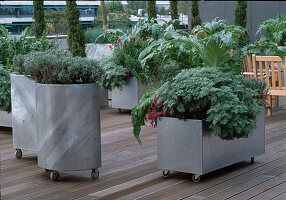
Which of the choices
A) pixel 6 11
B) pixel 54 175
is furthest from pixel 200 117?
pixel 6 11

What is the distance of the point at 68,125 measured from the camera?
407 centimetres

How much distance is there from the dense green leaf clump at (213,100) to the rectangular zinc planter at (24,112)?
128 centimetres

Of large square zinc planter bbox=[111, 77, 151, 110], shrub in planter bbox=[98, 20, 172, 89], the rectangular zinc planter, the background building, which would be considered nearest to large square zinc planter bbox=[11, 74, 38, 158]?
the rectangular zinc planter

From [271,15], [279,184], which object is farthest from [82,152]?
[271,15]

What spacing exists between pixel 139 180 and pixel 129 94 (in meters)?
3.74

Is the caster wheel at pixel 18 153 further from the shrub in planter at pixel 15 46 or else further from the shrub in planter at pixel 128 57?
the shrub in planter at pixel 128 57

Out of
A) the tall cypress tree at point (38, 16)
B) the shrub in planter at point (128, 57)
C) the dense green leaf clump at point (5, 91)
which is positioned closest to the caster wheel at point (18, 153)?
the dense green leaf clump at point (5, 91)

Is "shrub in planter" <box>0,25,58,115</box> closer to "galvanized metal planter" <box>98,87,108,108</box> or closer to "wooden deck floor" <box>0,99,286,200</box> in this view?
"galvanized metal planter" <box>98,87,108,108</box>

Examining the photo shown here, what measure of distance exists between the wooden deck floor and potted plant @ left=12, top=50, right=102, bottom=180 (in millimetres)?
206

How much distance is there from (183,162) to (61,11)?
985 cm

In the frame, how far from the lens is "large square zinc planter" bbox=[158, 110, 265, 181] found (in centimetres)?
403

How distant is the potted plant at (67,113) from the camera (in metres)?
4.06

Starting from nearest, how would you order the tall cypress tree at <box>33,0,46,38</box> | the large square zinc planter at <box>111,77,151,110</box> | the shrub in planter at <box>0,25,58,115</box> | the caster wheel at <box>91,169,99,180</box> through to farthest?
the caster wheel at <box>91,169,99,180</box> < the shrub in planter at <box>0,25,58,115</box> < the large square zinc planter at <box>111,77,151,110</box> < the tall cypress tree at <box>33,0,46,38</box>

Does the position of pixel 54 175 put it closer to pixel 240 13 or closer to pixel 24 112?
pixel 24 112
